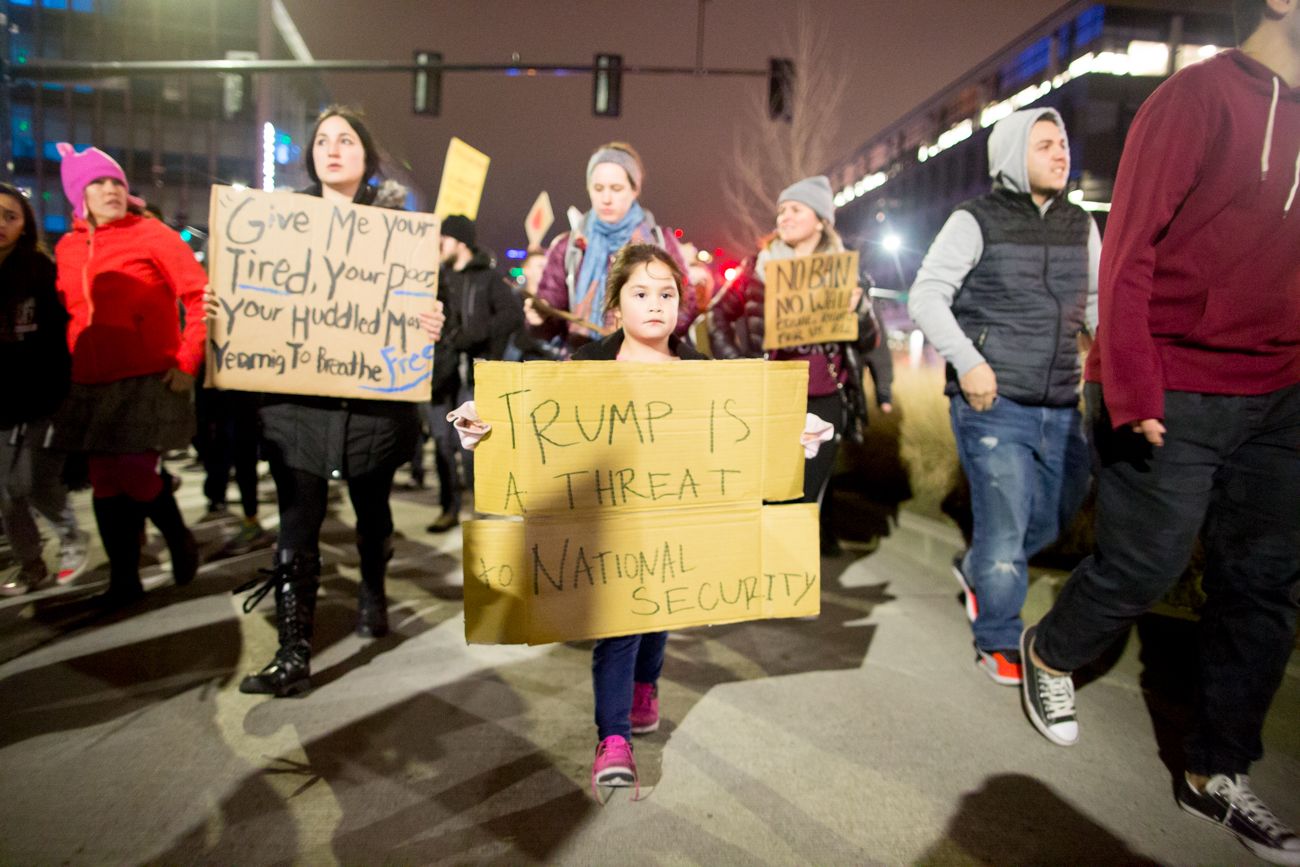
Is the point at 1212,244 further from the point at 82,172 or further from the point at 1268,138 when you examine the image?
the point at 82,172

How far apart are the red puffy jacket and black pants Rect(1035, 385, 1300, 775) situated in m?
3.96

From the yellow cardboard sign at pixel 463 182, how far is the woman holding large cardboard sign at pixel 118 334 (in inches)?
125

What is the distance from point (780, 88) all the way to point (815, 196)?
34.1 ft

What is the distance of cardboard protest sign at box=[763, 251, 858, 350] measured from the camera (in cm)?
429

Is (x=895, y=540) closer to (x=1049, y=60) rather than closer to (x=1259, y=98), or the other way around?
(x=1259, y=98)

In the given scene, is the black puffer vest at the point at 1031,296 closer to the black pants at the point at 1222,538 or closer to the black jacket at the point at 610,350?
the black pants at the point at 1222,538

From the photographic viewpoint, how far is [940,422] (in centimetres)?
630

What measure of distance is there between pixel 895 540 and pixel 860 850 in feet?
13.0

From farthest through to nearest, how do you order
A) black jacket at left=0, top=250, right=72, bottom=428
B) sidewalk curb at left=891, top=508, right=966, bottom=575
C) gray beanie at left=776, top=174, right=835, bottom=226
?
sidewalk curb at left=891, top=508, right=966, bottom=575
gray beanie at left=776, top=174, right=835, bottom=226
black jacket at left=0, top=250, right=72, bottom=428

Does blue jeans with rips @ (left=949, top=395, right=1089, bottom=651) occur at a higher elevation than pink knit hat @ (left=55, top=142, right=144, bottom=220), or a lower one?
lower

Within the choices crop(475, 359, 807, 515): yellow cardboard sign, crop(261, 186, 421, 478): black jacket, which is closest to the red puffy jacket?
crop(261, 186, 421, 478): black jacket

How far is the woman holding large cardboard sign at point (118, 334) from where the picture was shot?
3859mm

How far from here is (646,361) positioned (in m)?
2.51

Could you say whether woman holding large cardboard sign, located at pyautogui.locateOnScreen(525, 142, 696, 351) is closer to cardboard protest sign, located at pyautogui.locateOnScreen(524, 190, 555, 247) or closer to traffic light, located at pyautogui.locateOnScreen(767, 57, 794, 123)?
cardboard protest sign, located at pyautogui.locateOnScreen(524, 190, 555, 247)
